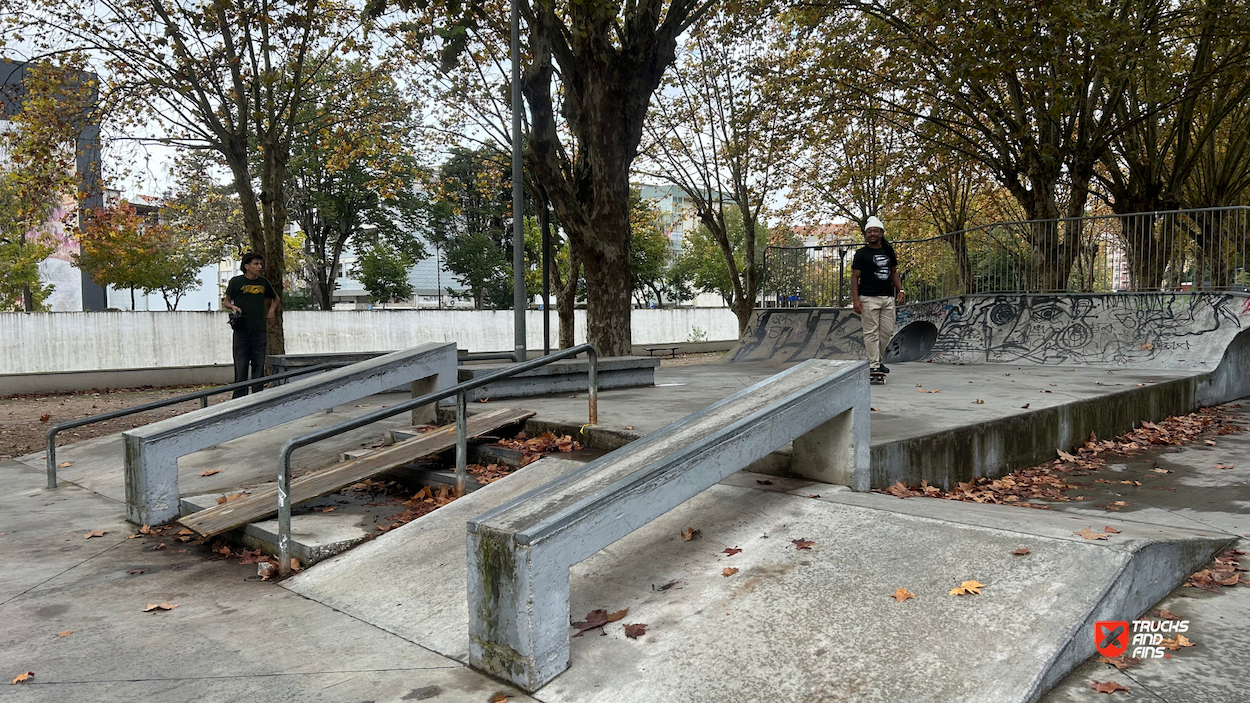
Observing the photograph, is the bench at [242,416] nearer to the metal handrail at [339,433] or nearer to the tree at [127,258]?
the metal handrail at [339,433]

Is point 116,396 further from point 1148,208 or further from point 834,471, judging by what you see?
point 1148,208

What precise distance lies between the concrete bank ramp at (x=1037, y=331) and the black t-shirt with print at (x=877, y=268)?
5.77 metres

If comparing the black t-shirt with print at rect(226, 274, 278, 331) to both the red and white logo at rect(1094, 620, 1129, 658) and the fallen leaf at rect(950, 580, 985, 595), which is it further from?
the red and white logo at rect(1094, 620, 1129, 658)

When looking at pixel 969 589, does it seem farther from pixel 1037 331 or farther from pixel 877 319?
pixel 1037 331

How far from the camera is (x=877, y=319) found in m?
8.91

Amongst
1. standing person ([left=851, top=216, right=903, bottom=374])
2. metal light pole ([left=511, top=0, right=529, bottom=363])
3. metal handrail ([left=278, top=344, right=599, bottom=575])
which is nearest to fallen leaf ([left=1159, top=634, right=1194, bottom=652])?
metal handrail ([left=278, top=344, right=599, bottom=575])

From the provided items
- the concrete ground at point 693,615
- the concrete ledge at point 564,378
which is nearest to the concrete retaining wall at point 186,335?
the concrete ledge at point 564,378

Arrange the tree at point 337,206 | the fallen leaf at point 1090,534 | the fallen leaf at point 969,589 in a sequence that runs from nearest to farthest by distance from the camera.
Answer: the fallen leaf at point 969,589 → the fallen leaf at point 1090,534 → the tree at point 337,206

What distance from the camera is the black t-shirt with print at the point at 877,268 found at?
8.80 meters

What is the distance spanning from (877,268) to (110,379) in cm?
1897

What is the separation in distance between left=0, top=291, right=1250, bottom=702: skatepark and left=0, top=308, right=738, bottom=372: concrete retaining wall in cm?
1669

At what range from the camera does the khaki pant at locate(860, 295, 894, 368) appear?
8.86m

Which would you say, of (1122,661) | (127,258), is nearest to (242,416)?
(1122,661)

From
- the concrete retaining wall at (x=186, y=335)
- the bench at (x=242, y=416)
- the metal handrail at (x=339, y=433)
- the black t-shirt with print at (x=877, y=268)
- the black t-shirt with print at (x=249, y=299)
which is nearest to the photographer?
the metal handrail at (x=339, y=433)
